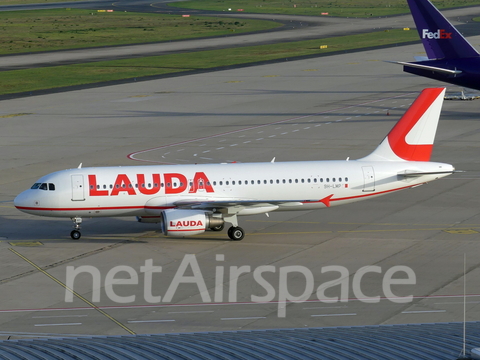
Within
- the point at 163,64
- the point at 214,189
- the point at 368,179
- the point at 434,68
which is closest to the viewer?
the point at 214,189

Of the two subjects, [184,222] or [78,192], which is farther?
[78,192]

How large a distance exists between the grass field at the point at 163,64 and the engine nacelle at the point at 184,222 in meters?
63.9

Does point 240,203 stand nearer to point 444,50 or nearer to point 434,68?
point 434,68

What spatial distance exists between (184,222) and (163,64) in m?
83.3

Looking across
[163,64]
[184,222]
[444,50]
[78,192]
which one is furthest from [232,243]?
[163,64]

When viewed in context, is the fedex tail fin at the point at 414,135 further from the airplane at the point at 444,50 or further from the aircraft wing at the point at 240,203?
the airplane at the point at 444,50

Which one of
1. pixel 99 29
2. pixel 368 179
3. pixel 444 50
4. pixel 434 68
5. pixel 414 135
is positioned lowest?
pixel 368 179

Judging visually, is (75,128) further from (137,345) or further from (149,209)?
(137,345)

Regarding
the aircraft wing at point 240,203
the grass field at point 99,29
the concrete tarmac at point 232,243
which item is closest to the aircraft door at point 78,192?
the concrete tarmac at point 232,243

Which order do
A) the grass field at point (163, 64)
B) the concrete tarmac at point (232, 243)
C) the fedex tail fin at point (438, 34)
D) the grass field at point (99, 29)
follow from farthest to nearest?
the grass field at point (99, 29)
the grass field at point (163, 64)
the fedex tail fin at point (438, 34)
the concrete tarmac at point (232, 243)

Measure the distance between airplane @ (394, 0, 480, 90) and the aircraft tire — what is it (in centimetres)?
3869

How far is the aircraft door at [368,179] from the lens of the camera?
139 feet

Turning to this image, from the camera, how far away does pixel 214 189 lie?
1640 inches

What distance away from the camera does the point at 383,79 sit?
105m
